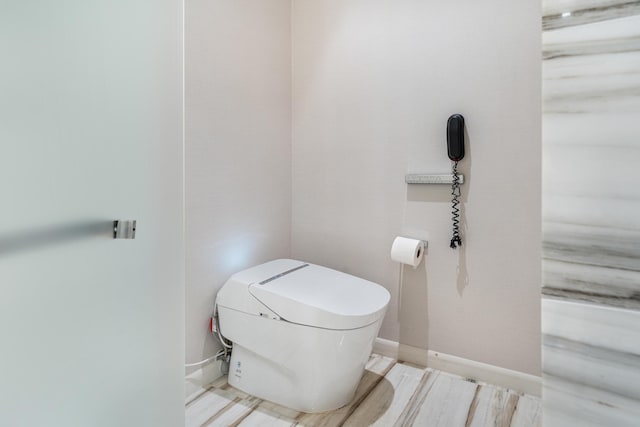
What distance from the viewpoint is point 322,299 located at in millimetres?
1396

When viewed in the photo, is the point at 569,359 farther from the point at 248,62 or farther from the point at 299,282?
the point at 248,62

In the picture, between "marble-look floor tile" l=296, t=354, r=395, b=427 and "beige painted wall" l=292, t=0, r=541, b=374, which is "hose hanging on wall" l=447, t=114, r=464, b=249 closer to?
"beige painted wall" l=292, t=0, r=541, b=374

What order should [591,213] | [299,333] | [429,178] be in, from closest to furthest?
[591,213] → [299,333] → [429,178]

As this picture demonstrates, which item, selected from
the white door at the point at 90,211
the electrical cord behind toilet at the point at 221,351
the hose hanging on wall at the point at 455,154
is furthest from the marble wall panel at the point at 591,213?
the electrical cord behind toilet at the point at 221,351

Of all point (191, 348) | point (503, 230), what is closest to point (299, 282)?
point (191, 348)

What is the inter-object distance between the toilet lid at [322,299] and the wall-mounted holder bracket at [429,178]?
57cm

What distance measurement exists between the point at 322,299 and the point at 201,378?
2.36ft

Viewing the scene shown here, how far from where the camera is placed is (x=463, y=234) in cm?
169

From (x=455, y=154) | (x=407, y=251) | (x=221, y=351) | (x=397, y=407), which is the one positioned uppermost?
(x=455, y=154)

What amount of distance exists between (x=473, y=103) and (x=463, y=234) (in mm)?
611

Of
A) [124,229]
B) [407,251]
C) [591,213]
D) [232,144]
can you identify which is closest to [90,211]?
[124,229]

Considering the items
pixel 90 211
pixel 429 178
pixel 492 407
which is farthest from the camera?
pixel 429 178

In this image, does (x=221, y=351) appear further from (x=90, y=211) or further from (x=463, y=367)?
(x=90, y=211)

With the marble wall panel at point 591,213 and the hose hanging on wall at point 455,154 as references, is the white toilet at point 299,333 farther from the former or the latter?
the marble wall panel at point 591,213
